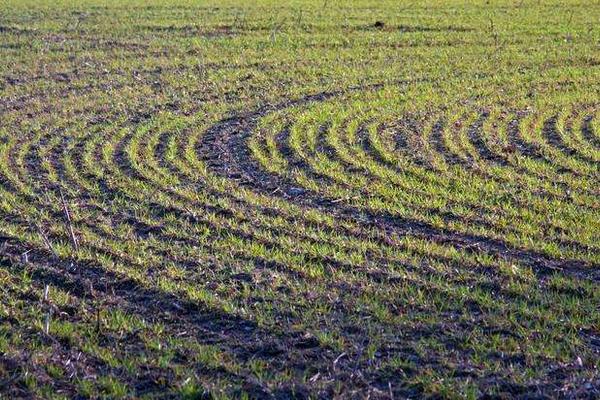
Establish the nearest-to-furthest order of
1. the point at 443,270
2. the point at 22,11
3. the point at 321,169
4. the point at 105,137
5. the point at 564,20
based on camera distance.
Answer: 1. the point at 443,270
2. the point at 321,169
3. the point at 105,137
4. the point at 564,20
5. the point at 22,11

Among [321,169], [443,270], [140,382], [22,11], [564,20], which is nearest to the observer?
[140,382]

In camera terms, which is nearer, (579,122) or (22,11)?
(579,122)

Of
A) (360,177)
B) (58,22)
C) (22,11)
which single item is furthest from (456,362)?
(22,11)

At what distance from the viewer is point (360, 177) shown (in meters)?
10.8

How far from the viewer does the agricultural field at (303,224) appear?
21.8 feet

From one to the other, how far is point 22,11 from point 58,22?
2383 mm

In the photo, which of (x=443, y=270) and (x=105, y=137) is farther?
(x=105, y=137)

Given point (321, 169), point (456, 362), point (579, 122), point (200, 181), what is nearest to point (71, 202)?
point (200, 181)

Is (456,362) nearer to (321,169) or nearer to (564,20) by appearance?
(321,169)

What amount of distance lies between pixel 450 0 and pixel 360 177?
15.2 metres

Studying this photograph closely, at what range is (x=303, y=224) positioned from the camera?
9328 millimetres

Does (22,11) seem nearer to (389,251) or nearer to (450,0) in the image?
(450,0)

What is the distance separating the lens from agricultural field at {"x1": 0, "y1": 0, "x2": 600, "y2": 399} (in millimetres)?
6633

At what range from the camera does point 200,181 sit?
1077 cm
